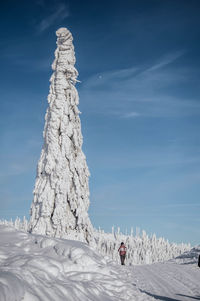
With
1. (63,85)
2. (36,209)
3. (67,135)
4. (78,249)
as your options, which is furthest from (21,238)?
(63,85)

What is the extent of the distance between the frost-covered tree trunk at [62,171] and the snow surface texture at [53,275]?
12.2 m

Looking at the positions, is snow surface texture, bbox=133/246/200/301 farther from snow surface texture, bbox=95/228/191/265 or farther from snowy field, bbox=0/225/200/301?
snow surface texture, bbox=95/228/191/265

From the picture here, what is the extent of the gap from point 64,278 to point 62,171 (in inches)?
703

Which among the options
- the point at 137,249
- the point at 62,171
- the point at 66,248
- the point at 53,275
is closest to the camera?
the point at 53,275

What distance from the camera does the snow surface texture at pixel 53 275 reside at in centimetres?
643

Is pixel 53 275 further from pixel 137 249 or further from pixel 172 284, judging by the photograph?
pixel 137 249

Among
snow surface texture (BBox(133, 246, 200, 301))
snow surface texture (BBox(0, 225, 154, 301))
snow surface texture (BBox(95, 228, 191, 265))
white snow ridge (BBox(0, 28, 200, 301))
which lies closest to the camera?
snow surface texture (BBox(0, 225, 154, 301))

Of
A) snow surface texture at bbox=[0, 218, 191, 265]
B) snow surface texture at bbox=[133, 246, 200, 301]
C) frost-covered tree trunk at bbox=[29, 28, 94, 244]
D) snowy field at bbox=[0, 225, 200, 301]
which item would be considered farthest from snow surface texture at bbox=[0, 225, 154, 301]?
snow surface texture at bbox=[0, 218, 191, 265]

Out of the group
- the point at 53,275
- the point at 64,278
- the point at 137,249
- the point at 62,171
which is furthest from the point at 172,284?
the point at 137,249

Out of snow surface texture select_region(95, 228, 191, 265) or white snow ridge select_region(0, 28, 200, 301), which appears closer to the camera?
white snow ridge select_region(0, 28, 200, 301)

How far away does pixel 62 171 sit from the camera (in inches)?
1045

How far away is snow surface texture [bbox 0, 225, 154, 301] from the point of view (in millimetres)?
6434

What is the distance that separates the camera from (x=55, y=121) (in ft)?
91.3

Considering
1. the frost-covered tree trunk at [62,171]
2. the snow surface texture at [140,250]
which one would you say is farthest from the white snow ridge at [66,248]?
the snow surface texture at [140,250]
